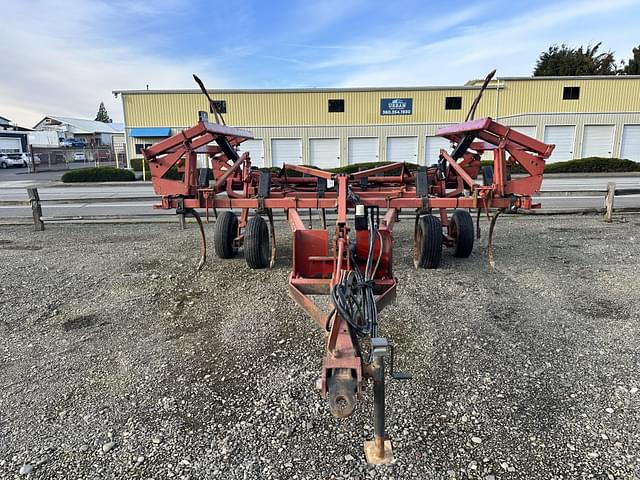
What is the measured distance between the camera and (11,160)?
42062 millimetres

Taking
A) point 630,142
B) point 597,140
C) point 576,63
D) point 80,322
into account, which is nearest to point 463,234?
point 80,322

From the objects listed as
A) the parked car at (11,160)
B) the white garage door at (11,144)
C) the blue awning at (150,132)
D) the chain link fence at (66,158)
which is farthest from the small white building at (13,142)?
the blue awning at (150,132)

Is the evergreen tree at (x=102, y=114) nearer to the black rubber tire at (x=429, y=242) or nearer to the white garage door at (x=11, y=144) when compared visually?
the white garage door at (x=11, y=144)

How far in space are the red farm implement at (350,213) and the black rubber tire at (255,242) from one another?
0.04 ft

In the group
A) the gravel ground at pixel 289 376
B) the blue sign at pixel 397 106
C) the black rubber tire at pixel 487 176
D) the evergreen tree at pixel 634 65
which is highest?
the evergreen tree at pixel 634 65

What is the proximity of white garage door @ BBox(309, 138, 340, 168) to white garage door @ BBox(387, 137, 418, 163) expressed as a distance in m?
3.08

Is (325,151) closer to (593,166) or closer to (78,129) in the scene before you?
(593,166)

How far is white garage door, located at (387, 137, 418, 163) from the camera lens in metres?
27.8

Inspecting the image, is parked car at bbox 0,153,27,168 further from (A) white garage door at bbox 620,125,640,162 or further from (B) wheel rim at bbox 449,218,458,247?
(A) white garage door at bbox 620,125,640,162

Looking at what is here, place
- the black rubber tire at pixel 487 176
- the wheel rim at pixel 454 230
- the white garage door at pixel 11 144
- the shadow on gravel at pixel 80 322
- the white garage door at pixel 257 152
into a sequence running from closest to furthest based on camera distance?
1. the shadow on gravel at pixel 80 322
2. the black rubber tire at pixel 487 176
3. the wheel rim at pixel 454 230
4. the white garage door at pixel 257 152
5. the white garage door at pixel 11 144

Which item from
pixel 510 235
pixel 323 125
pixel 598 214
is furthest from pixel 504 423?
pixel 323 125

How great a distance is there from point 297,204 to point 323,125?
22.9 m

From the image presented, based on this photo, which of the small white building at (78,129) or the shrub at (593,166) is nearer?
the shrub at (593,166)

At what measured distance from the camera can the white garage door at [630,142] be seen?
2733 centimetres
